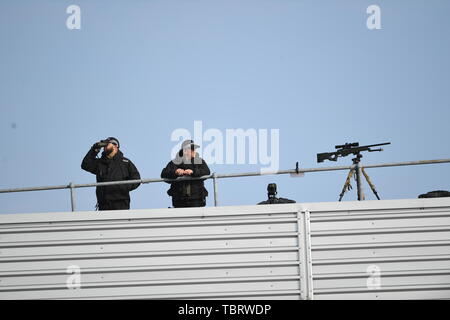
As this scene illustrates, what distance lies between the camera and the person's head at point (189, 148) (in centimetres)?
940

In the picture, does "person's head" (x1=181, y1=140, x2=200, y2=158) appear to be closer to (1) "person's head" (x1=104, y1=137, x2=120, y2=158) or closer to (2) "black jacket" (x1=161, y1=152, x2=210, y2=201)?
(2) "black jacket" (x1=161, y1=152, x2=210, y2=201)

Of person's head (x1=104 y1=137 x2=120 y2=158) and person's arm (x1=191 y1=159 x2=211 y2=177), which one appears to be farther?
person's head (x1=104 y1=137 x2=120 y2=158)

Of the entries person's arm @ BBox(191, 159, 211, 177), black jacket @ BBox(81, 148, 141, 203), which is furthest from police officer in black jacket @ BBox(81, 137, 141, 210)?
person's arm @ BBox(191, 159, 211, 177)

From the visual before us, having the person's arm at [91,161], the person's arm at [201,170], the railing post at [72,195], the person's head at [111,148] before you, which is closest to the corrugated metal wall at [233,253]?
the railing post at [72,195]

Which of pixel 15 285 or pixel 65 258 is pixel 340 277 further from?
pixel 15 285

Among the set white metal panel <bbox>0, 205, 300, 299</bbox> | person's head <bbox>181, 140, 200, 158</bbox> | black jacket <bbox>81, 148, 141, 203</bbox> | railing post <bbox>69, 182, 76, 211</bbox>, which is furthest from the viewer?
person's head <bbox>181, 140, 200, 158</bbox>

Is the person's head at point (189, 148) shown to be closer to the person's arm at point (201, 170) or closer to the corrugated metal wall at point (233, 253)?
the person's arm at point (201, 170)

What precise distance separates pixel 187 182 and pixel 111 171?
4.06 feet

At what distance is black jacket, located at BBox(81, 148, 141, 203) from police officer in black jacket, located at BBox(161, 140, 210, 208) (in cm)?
53

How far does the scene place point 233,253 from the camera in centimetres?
751

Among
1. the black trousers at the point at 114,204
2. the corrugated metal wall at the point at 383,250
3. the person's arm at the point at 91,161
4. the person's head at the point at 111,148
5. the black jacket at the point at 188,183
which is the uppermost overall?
the person's head at the point at 111,148

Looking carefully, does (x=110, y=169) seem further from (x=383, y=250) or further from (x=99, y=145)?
(x=383, y=250)

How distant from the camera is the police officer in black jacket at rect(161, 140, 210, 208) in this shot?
28.9 feet
